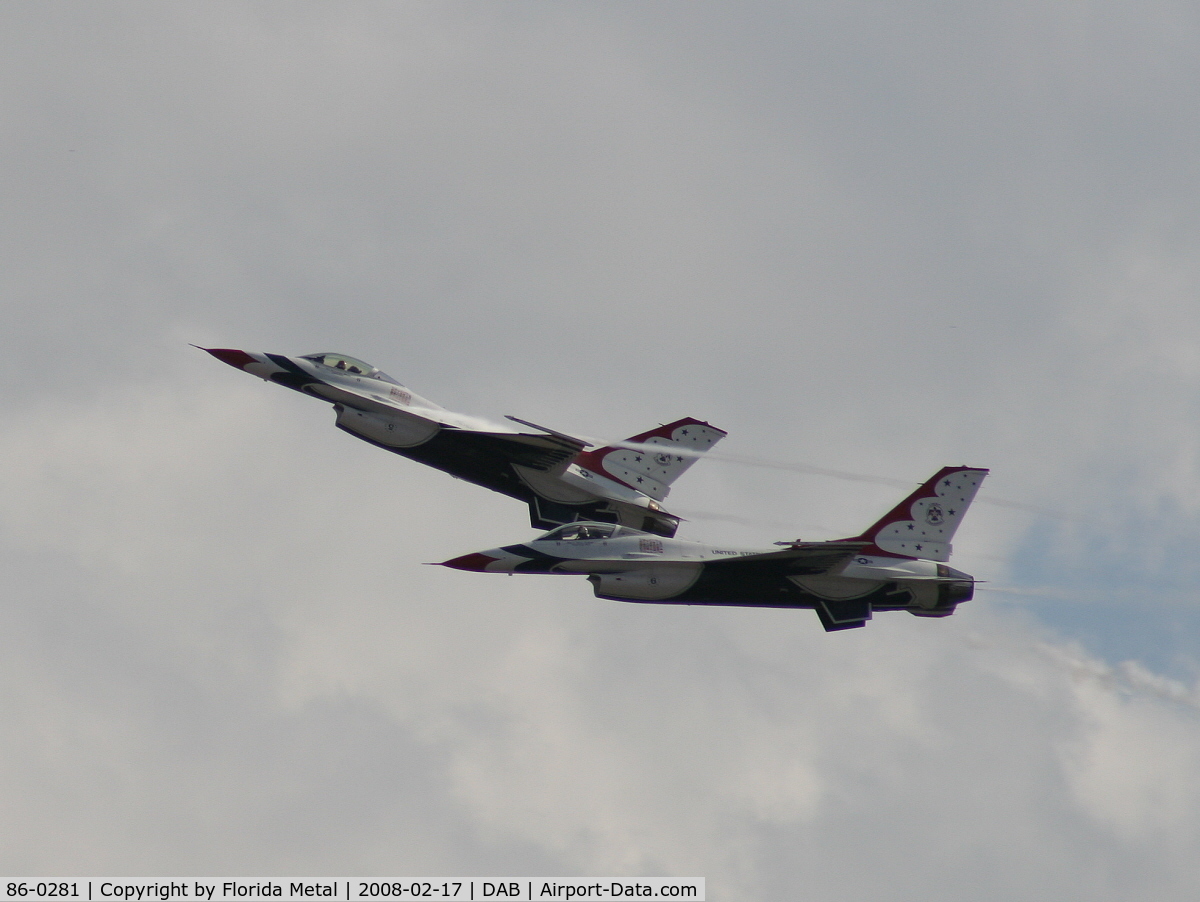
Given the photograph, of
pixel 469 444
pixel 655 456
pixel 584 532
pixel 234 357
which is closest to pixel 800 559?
pixel 584 532

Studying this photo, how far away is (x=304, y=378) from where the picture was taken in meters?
51.8

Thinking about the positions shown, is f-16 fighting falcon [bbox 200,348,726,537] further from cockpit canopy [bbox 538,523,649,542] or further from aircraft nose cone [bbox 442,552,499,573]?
aircraft nose cone [bbox 442,552,499,573]

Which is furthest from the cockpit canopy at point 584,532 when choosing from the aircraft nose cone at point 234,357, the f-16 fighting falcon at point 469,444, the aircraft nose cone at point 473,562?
the aircraft nose cone at point 234,357

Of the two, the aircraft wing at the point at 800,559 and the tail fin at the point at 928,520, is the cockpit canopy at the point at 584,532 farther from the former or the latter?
the tail fin at the point at 928,520

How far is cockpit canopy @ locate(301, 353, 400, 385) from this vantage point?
52.2 meters

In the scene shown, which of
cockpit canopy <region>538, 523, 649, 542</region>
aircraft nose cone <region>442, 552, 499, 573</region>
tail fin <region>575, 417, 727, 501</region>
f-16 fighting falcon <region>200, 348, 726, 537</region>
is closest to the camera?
aircraft nose cone <region>442, 552, 499, 573</region>

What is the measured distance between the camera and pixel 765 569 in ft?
151

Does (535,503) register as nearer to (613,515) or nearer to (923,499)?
(613,515)

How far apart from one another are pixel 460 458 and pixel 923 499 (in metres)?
14.1

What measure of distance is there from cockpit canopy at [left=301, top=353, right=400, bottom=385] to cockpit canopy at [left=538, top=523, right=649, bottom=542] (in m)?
8.97

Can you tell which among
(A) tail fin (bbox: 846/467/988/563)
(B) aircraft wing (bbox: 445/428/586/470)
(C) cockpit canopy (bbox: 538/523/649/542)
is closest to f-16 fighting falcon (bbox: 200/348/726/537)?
(B) aircraft wing (bbox: 445/428/586/470)

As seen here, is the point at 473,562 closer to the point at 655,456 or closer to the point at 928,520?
the point at 655,456

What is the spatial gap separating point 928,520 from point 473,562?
13.5 meters

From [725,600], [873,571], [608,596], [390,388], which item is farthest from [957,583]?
[390,388]
